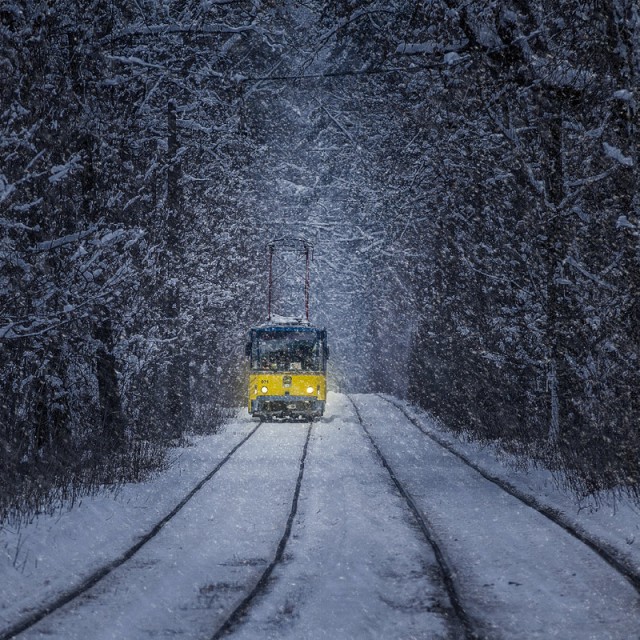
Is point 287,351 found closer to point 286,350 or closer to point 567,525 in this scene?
point 286,350

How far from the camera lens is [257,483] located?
1452 cm

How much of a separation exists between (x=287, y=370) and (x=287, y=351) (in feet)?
1.88

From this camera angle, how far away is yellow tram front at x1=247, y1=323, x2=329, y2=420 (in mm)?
27984

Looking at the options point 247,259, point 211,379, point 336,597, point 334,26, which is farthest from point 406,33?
point 247,259

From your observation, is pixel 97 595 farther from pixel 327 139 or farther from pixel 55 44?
pixel 327 139

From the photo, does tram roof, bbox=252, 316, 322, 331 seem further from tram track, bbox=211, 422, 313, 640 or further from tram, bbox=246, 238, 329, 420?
tram track, bbox=211, 422, 313, 640

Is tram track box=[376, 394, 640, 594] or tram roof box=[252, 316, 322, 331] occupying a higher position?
tram roof box=[252, 316, 322, 331]

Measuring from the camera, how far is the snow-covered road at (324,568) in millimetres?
6746

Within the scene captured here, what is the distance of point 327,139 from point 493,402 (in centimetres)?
3683

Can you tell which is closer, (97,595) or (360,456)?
(97,595)

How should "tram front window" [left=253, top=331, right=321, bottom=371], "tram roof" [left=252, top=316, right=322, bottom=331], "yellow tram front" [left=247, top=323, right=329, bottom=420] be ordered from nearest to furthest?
1. "yellow tram front" [left=247, top=323, right=329, bottom=420]
2. "tram front window" [left=253, top=331, right=321, bottom=371]
3. "tram roof" [left=252, top=316, right=322, bottom=331]

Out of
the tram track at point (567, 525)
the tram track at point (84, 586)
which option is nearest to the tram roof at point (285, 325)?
the tram track at point (567, 525)

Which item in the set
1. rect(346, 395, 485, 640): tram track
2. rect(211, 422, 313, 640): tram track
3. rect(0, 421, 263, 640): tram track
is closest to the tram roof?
rect(346, 395, 485, 640): tram track

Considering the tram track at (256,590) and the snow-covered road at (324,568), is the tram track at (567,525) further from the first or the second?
the tram track at (256,590)
